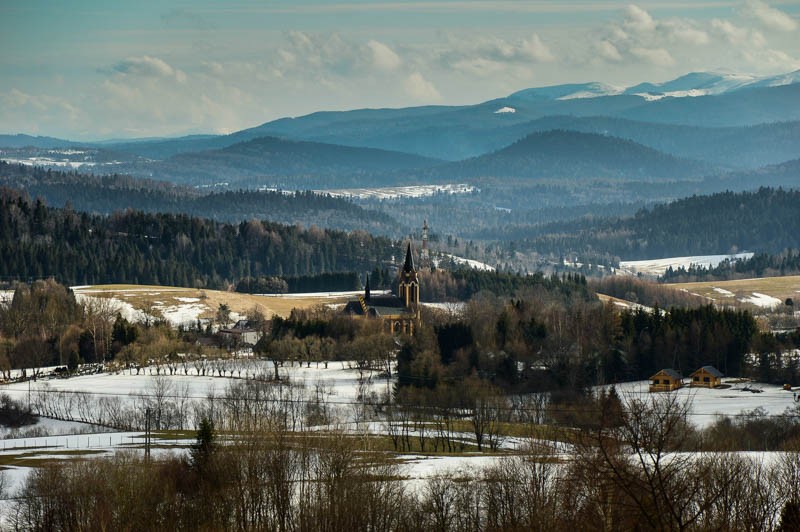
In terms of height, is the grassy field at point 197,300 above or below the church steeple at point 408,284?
below

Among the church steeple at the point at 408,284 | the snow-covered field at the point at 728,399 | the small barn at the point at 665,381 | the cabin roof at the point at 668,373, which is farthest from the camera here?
the church steeple at the point at 408,284

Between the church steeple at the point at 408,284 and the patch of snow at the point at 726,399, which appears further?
the church steeple at the point at 408,284

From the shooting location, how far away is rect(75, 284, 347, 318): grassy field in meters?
173

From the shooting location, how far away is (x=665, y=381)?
101438mm

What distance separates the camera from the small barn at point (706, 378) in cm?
10156

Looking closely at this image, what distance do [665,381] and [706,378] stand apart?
3.29 meters

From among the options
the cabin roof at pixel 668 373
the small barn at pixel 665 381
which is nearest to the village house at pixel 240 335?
the cabin roof at pixel 668 373

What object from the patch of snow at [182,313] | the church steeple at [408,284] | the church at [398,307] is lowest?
the patch of snow at [182,313]

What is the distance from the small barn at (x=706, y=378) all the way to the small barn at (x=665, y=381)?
1.22 meters

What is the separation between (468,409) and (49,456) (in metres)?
30.9

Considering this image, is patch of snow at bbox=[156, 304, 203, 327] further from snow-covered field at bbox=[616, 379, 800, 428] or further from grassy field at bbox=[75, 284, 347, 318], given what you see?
snow-covered field at bbox=[616, 379, 800, 428]

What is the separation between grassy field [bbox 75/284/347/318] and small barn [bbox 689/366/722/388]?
Answer: 248 ft

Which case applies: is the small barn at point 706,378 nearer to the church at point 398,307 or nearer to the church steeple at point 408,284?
the church at point 398,307

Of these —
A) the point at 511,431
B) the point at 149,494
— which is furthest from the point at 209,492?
the point at 511,431
